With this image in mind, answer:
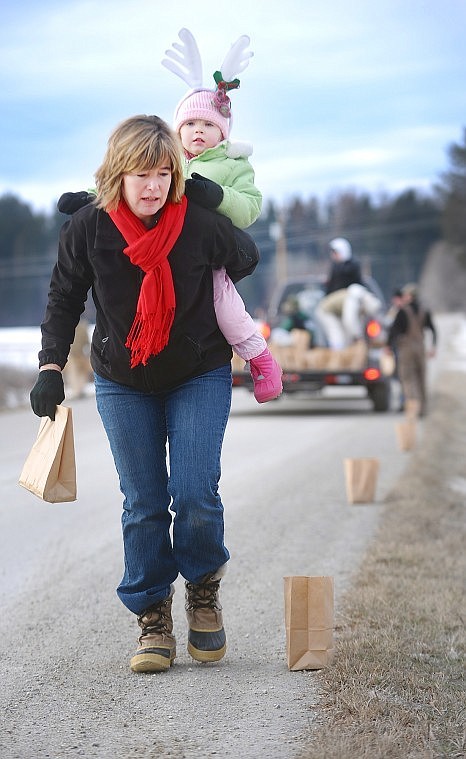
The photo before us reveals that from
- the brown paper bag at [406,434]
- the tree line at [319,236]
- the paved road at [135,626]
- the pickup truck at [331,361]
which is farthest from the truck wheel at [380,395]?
the tree line at [319,236]

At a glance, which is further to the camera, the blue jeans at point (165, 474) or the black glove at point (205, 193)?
the blue jeans at point (165, 474)

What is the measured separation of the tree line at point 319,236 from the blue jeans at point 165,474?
184 feet

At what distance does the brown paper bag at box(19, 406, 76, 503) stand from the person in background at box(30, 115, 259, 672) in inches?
2.9

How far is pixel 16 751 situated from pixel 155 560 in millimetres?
1086

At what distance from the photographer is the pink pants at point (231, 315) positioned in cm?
460

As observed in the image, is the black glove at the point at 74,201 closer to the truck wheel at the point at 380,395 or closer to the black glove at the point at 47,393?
the black glove at the point at 47,393

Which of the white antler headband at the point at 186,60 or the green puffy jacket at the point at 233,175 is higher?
the white antler headband at the point at 186,60

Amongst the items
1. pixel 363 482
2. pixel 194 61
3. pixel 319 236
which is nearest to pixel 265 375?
pixel 194 61

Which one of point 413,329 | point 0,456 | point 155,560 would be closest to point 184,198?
point 155,560

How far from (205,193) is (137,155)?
13.7 inches

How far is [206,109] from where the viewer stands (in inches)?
187

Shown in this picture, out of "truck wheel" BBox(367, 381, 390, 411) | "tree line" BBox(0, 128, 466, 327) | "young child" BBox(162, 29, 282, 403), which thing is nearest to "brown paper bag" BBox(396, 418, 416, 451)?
"truck wheel" BBox(367, 381, 390, 411)

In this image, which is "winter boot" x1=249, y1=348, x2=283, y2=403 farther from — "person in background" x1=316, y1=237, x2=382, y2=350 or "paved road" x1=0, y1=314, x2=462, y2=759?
"person in background" x1=316, y1=237, x2=382, y2=350

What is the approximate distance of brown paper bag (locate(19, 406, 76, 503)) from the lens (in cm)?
448
